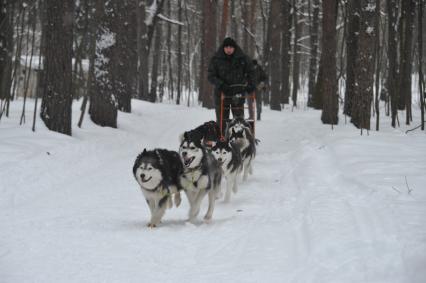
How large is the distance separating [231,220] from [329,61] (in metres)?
9.35

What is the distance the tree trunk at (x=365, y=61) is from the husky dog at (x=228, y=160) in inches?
204

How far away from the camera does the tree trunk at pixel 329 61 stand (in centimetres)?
1373

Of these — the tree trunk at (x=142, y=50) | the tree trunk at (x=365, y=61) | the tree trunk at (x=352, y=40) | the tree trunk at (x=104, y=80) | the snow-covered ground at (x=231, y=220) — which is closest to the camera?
the snow-covered ground at (x=231, y=220)

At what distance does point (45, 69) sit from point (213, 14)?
12159 millimetres

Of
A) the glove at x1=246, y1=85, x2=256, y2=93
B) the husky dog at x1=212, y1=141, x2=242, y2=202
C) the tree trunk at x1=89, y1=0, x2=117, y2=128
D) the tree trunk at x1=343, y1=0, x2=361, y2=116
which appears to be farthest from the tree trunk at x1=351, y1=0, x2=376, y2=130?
the tree trunk at x1=89, y1=0, x2=117, y2=128

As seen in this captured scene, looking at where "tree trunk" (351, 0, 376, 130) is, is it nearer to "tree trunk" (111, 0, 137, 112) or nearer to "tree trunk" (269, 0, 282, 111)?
"tree trunk" (111, 0, 137, 112)

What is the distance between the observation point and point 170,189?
5.63 metres

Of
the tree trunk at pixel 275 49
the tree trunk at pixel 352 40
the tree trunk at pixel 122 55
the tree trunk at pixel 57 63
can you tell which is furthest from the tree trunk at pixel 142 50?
the tree trunk at pixel 57 63

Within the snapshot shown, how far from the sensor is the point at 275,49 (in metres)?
19.9

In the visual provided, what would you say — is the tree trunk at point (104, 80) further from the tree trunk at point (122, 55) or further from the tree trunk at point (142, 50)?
the tree trunk at point (142, 50)

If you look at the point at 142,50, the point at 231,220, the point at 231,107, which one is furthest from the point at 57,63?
the point at 142,50

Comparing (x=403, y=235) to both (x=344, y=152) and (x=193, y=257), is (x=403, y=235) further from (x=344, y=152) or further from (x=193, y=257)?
(x=344, y=152)

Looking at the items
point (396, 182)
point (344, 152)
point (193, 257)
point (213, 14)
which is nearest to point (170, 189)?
point (193, 257)

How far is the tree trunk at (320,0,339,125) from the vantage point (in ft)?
45.0
